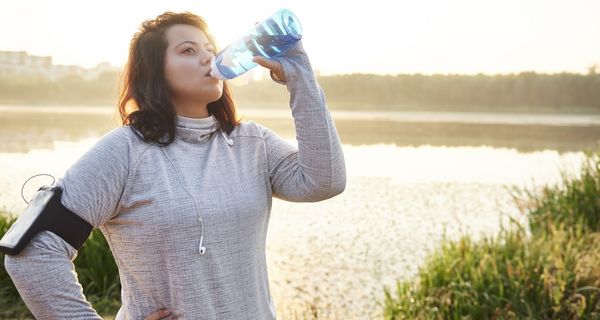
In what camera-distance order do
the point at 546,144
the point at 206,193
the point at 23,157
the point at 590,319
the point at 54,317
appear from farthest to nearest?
the point at 546,144 → the point at 23,157 → the point at 590,319 → the point at 206,193 → the point at 54,317

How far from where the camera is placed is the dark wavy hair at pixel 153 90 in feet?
5.34

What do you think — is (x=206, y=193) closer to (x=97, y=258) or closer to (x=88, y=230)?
(x=88, y=230)

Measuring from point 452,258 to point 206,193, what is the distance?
327cm

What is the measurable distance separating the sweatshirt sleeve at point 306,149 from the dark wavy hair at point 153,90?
209mm

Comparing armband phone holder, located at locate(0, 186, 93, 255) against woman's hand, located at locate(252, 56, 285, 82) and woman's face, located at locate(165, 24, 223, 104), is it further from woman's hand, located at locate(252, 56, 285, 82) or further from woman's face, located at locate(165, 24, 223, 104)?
woman's hand, located at locate(252, 56, 285, 82)

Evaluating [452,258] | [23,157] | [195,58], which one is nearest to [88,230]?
[195,58]

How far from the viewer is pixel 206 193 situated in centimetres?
156

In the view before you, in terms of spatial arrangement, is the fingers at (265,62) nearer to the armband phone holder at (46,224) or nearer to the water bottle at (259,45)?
the water bottle at (259,45)

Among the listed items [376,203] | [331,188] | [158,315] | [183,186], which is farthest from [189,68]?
[376,203]

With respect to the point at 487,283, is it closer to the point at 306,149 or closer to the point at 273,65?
the point at 306,149

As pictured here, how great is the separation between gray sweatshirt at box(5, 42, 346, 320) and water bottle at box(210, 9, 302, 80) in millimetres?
59

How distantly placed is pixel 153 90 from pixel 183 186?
35 cm

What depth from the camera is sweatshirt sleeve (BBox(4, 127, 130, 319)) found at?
1.39m

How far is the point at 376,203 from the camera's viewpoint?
10875 millimetres
